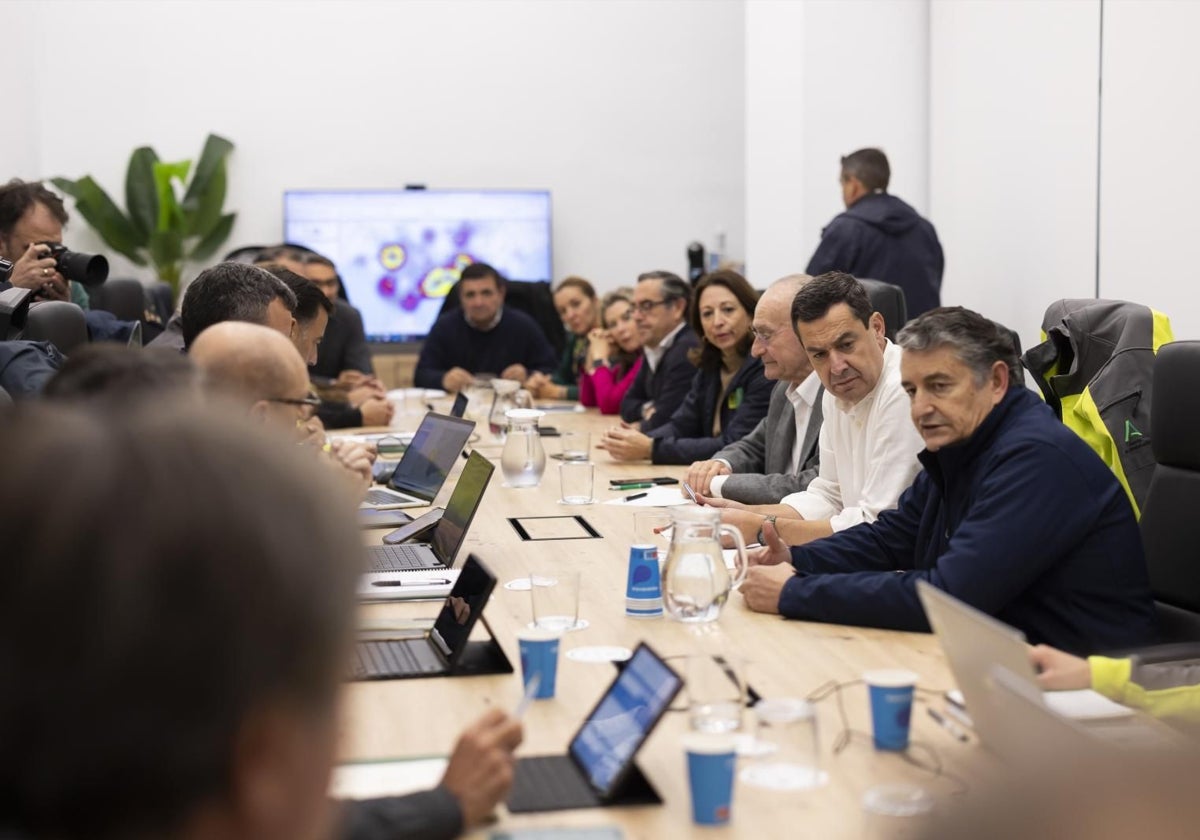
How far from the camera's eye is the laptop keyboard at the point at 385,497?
3.77 meters

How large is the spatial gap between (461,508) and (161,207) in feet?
20.8

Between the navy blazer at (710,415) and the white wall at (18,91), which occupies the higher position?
the white wall at (18,91)

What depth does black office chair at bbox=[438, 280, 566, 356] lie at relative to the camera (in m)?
8.23

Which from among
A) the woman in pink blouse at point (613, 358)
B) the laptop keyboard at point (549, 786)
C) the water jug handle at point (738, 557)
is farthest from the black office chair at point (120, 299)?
the laptop keyboard at point (549, 786)

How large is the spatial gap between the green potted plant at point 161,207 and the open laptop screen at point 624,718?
7531mm

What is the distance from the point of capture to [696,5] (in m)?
9.43

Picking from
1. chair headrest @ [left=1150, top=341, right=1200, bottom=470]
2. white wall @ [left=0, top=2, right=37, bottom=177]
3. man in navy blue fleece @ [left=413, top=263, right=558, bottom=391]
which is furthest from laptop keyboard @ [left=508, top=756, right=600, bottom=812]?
white wall @ [left=0, top=2, right=37, bottom=177]

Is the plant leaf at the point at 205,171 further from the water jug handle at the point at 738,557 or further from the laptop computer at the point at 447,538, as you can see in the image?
the water jug handle at the point at 738,557

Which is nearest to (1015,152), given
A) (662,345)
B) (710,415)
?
(662,345)

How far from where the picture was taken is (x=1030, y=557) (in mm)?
2242

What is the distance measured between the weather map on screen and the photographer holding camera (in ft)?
13.0

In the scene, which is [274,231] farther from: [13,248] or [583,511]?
[583,511]

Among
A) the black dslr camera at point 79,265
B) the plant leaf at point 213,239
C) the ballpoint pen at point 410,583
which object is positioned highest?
the plant leaf at point 213,239

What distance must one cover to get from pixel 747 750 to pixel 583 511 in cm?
200
